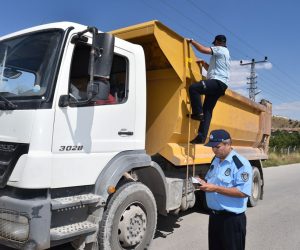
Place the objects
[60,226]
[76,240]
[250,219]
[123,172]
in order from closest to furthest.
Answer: [60,226] → [76,240] → [123,172] → [250,219]

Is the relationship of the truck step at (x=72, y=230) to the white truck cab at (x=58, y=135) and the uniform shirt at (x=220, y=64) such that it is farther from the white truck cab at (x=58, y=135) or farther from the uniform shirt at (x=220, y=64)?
the uniform shirt at (x=220, y=64)

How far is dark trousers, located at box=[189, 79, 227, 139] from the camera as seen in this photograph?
586cm

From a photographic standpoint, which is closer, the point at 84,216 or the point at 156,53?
the point at 84,216

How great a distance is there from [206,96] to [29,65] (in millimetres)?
2955

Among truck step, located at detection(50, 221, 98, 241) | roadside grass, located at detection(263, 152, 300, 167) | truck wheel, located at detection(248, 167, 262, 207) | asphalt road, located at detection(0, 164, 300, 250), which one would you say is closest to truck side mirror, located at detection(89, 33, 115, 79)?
truck step, located at detection(50, 221, 98, 241)

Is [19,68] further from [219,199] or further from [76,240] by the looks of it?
[219,199]

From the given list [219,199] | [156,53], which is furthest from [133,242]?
[156,53]

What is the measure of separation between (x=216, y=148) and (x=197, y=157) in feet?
8.67

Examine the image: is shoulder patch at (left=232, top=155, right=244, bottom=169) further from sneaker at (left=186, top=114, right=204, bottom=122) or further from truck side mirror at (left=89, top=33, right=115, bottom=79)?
sneaker at (left=186, top=114, right=204, bottom=122)

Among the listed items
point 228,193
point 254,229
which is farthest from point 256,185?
point 228,193

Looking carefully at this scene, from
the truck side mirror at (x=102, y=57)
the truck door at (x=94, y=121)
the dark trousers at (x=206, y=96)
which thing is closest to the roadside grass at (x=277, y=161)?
the dark trousers at (x=206, y=96)

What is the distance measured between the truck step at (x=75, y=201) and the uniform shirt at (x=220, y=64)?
294 cm

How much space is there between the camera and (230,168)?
3617 mm

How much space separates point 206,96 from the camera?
6137 mm
